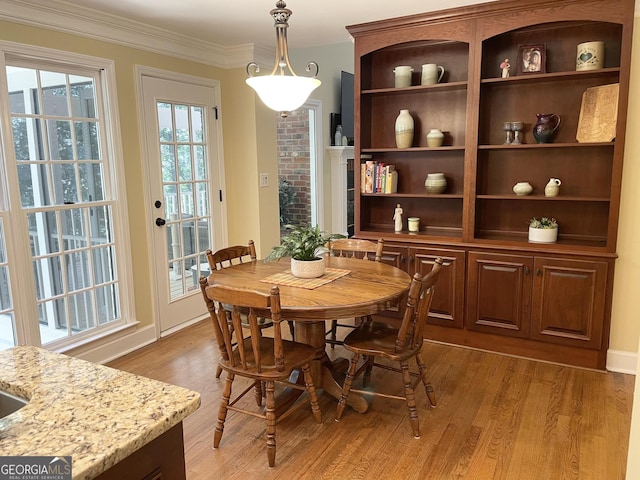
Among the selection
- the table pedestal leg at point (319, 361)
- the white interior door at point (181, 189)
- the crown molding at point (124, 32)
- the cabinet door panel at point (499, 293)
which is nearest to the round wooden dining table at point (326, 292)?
the table pedestal leg at point (319, 361)

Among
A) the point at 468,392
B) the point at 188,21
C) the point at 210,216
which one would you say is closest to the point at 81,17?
the point at 188,21

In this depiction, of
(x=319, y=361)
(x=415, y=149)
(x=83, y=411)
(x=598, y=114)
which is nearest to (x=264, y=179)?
(x=415, y=149)

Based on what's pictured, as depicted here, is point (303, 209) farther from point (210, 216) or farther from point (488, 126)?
point (488, 126)

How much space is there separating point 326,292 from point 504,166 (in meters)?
1.97

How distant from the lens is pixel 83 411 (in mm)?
974

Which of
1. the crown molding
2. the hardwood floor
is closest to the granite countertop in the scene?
the hardwood floor

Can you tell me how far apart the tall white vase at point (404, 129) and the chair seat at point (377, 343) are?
1.64m

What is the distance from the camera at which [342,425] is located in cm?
256

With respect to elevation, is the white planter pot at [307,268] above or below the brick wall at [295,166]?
below

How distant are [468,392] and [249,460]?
139 cm

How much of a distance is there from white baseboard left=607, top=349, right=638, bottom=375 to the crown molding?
3.61 meters

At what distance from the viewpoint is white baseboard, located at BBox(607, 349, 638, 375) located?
3133 mm

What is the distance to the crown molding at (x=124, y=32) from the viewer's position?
9.29 feet

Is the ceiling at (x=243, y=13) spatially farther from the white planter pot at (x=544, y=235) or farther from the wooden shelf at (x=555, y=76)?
the white planter pot at (x=544, y=235)
